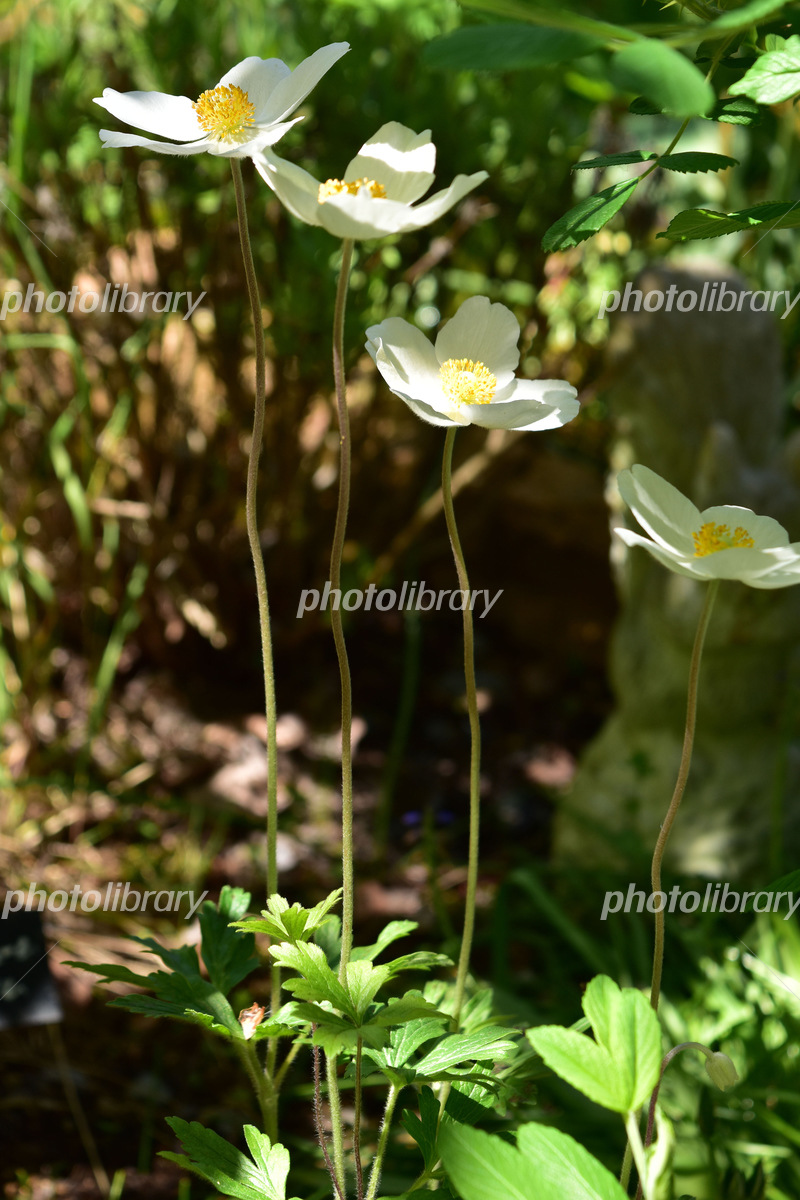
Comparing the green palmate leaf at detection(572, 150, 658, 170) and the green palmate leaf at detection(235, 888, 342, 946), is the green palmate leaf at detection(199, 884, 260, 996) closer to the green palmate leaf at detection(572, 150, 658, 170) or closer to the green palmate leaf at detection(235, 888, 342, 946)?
the green palmate leaf at detection(235, 888, 342, 946)

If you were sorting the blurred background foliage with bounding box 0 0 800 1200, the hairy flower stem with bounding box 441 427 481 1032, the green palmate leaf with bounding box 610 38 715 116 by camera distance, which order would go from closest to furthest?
1. the green palmate leaf with bounding box 610 38 715 116
2. the hairy flower stem with bounding box 441 427 481 1032
3. the blurred background foliage with bounding box 0 0 800 1200

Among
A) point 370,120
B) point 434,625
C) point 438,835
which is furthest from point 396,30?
point 438,835

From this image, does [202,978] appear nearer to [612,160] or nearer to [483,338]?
[483,338]

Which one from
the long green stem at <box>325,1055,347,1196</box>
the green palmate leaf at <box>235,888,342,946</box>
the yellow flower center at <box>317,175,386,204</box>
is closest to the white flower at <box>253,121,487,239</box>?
the yellow flower center at <box>317,175,386,204</box>

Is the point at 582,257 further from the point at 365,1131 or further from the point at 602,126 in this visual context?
the point at 365,1131

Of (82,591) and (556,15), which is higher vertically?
(556,15)

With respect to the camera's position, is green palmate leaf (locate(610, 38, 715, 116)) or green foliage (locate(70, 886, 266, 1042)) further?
green foliage (locate(70, 886, 266, 1042))
